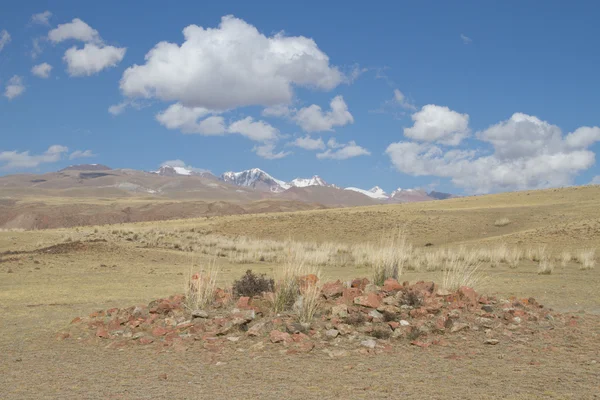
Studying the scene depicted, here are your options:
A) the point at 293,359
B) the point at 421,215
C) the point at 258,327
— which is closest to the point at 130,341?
Answer: the point at 258,327

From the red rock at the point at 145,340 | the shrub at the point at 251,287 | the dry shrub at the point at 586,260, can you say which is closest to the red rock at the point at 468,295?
the shrub at the point at 251,287

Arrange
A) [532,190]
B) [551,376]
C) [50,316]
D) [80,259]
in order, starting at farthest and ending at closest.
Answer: [532,190], [80,259], [50,316], [551,376]

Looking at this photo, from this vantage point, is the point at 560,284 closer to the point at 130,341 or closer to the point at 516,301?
the point at 516,301

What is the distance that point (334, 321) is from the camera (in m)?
8.92

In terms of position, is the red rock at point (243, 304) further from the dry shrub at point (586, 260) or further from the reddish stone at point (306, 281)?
the dry shrub at point (586, 260)

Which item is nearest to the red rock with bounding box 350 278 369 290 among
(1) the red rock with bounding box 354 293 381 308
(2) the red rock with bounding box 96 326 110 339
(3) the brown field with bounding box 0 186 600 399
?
(1) the red rock with bounding box 354 293 381 308

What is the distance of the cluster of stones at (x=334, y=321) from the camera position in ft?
27.5

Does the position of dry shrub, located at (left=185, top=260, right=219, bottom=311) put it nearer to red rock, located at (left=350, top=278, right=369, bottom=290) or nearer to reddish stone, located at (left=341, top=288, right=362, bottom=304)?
reddish stone, located at (left=341, top=288, right=362, bottom=304)

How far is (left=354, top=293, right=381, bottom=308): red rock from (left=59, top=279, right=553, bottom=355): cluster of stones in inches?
0.7

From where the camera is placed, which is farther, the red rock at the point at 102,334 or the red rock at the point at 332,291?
the red rock at the point at 332,291

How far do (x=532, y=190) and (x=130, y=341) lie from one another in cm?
7993

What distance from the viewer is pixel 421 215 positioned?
54188 millimetres

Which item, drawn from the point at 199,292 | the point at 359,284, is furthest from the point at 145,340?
the point at 359,284

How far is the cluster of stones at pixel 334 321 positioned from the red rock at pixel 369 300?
0.06ft
